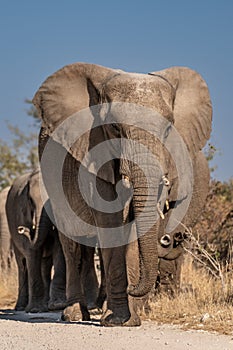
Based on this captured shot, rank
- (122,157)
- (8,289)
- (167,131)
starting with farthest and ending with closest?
(8,289), (167,131), (122,157)

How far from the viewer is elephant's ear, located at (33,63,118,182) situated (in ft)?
32.6

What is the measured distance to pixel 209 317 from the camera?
9.31m

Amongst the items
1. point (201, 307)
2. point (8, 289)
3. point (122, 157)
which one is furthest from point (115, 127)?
point (8, 289)

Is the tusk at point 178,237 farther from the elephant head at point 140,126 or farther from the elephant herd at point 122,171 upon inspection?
the elephant head at point 140,126

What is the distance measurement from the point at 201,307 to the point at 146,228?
1.64 metres

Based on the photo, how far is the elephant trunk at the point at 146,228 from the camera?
8.68 m

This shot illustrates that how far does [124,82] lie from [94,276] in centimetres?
426

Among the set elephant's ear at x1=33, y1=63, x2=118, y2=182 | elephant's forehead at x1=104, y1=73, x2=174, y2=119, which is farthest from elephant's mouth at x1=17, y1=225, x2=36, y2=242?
elephant's forehead at x1=104, y1=73, x2=174, y2=119

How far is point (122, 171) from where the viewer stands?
908 centimetres

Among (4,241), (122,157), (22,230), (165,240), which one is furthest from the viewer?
(4,241)

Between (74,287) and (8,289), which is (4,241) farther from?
(74,287)

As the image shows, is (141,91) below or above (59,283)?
above

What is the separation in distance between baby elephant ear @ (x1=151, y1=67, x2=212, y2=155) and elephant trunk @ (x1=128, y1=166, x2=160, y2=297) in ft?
5.30

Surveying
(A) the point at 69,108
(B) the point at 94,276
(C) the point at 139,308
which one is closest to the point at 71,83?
(A) the point at 69,108
